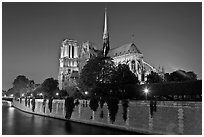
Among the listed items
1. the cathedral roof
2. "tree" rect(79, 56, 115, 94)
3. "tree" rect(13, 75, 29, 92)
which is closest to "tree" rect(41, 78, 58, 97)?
the cathedral roof

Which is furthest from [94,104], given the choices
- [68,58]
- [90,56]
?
[68,58]

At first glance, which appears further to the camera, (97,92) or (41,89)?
(41,89)

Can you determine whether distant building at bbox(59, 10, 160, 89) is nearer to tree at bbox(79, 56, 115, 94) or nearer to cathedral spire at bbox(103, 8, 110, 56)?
cathedral spire at bbox(103, 8, 110, 56)

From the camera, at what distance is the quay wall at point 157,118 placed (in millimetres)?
11484

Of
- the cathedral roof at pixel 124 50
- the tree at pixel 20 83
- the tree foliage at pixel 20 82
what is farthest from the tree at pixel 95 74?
the tree foliage at pixel 20 82

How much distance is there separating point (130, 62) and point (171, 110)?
28.4 m

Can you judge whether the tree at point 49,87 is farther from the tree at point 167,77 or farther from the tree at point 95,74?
the tree at point 167,77

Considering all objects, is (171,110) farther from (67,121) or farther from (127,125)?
(67,121)

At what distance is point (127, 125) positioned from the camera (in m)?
14.8

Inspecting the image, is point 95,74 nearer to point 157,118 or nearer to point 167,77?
point 157,118

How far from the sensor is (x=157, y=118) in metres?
13.1

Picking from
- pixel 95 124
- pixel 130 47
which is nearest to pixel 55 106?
pixel 95 124

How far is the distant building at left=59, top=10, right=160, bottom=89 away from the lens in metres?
40.4

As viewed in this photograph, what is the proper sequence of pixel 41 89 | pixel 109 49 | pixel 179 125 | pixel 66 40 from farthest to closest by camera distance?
1. pixel 66 40
2. pixel 109 49
3. pixel 41 89
4. pixel 179 125
